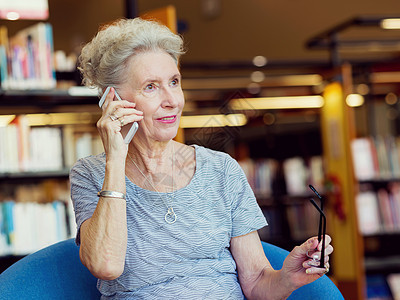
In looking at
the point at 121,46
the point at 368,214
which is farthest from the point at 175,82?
the point at 368,214

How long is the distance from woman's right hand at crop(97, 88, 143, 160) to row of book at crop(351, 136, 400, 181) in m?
3.46

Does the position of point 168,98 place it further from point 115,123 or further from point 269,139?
point 269,139

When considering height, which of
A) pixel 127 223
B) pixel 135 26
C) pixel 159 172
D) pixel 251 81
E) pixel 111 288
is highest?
pixel 251 81

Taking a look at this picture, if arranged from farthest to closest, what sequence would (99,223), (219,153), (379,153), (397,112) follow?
(397,112)
(379,153)
(219,153)
(99,223)

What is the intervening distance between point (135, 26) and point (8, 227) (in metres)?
2.35

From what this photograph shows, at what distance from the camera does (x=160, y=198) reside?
1.66m

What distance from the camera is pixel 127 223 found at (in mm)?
1644

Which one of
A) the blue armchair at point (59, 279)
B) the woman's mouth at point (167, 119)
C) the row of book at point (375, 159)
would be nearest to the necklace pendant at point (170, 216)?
the woman's mouth at point (167, 119)

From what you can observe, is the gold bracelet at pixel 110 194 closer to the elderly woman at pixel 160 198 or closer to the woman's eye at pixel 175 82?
the elderly woman at pixel 160 198

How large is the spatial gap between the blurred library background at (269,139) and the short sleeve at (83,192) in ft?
1.57

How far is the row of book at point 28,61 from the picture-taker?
3619 mm

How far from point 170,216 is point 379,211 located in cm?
369

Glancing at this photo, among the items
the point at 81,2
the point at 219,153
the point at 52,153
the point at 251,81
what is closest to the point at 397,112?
the point at 251,81

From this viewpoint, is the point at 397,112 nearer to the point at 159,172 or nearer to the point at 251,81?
the point at 251,81
